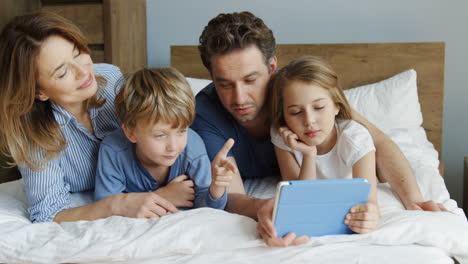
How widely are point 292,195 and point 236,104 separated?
516 mm

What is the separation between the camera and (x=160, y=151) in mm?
1323

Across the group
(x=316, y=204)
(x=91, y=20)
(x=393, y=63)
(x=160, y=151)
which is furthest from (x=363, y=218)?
(x=91, y=20)

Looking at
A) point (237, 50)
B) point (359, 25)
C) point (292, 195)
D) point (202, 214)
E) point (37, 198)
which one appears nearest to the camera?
point (292, 195)

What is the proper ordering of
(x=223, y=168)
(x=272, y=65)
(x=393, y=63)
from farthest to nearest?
(x=393, y=63) < (x=272, y=65) < (x=223, y=168)

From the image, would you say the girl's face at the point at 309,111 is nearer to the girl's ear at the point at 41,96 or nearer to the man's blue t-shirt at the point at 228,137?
the man's blue t-shirt at the point at 228,137

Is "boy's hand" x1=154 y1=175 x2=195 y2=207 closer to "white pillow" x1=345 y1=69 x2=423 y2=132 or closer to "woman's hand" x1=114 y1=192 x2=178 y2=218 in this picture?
"woman's hand" x1=114 y1=192 x2=178 y2=218

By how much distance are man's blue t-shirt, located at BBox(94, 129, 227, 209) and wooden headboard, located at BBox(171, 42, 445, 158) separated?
1.18 meters

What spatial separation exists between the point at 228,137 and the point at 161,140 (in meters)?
0.35

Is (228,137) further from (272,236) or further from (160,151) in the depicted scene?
(272,236)

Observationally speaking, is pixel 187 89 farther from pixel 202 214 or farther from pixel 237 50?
pixel 202 214

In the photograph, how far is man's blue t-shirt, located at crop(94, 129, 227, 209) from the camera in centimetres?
140

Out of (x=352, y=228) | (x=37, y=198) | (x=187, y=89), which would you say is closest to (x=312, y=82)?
(x=187, y=89)

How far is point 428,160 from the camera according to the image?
1823 millimetres

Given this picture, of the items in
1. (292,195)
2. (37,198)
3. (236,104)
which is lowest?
(37,198)
